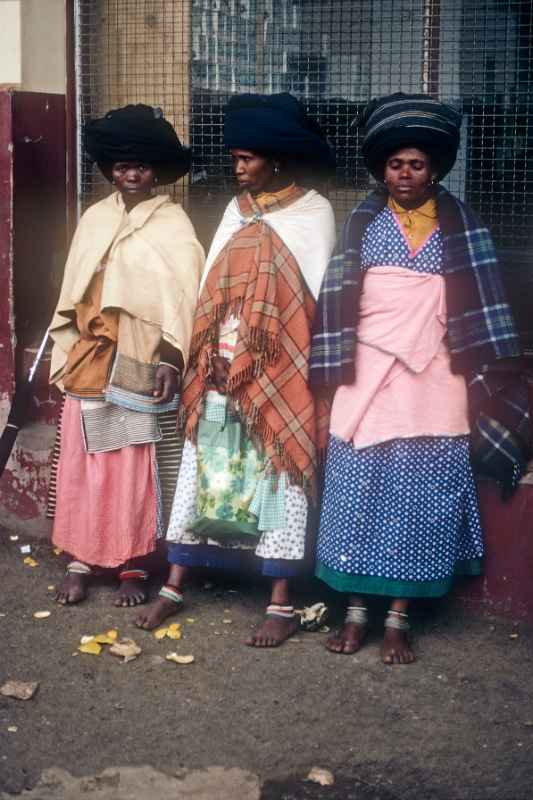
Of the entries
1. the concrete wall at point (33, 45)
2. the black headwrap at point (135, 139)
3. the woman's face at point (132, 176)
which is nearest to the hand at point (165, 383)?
the woman's face at point (132, 176)

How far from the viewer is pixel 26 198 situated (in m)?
5.75

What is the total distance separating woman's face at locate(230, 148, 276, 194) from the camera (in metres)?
4.66

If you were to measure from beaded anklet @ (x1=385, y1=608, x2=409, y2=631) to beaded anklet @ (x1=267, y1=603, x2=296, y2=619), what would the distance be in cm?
43

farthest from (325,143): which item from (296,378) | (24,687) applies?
(24,687)

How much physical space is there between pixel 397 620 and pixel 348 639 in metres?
0.21

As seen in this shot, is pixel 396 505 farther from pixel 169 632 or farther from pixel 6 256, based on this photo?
pixel 6 256

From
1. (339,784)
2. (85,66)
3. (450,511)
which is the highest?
(85,66)

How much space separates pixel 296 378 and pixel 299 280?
0.39 metres

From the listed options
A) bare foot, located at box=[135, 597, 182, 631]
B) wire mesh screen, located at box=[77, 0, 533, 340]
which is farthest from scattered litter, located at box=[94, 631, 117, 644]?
wire mesh screen, located at box=[77, 0, 533, 340]

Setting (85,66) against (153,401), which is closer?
(153,401)

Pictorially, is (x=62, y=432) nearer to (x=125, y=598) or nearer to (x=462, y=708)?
(x=125, y=598)

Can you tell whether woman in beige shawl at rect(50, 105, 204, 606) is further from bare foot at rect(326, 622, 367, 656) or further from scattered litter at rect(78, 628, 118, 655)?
bare foot at rect(326, 622, 367, 656)

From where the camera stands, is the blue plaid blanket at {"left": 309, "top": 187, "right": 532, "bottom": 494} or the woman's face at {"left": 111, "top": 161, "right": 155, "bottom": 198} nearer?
the blue plaid blanket at {"left": 309, "top": 187, "right": 532, "bottom": 494}

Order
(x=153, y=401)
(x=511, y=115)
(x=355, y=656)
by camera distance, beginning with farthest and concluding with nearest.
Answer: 1. (x=511, y=115)
2. (x=153, y=401)
3. (x=355, y=656)
